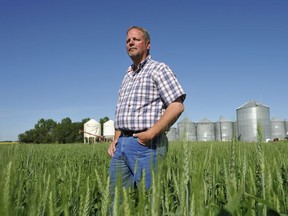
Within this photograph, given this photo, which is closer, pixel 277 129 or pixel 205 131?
pixel 277 129

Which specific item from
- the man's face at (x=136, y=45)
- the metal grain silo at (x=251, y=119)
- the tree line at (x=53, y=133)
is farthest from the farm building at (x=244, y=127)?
the man's face at (x=136, y=45)

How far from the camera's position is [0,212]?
0.36 meters

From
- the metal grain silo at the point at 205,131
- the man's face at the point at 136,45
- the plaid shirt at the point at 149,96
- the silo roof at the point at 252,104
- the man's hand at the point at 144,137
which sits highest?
the silo roof at the point at 252,104

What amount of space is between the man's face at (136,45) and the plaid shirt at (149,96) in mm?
110

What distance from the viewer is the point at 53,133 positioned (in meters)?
51.9

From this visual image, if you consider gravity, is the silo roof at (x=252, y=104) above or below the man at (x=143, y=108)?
above

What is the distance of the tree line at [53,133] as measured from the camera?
4797cm

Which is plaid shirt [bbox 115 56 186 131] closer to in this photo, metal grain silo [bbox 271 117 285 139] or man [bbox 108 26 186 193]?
man [bbox 108 26 186 193]

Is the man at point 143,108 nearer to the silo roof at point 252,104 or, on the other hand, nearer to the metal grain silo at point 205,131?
the silo roof at point 252,104

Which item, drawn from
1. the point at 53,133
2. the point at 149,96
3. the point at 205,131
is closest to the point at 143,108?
the point at 149,96

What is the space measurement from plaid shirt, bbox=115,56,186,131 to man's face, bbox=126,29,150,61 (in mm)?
110

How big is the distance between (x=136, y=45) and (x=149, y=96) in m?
0.46

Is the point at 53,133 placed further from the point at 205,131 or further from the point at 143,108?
the point at 143,108

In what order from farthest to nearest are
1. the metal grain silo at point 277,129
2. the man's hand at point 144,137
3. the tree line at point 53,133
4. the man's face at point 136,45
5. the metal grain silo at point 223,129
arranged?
the tree line at point 53,133
the metal grain silo at point 223,129
the metal grain silo at point 277,129
the man's face at point 136,45
the man's hand at point 144,137
